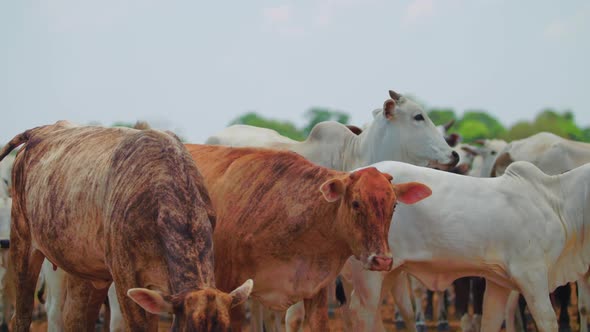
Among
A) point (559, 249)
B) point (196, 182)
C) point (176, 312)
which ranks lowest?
point (559, 249)

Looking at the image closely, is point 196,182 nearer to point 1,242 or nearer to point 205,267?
point 205,267

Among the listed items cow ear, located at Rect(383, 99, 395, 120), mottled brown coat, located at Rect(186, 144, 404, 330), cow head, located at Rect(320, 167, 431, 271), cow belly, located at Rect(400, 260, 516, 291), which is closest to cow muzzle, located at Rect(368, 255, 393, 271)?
cow head, located at Rect(320, 167, 431, 271)

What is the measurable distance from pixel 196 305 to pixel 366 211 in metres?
1.67

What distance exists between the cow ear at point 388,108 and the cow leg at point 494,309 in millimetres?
2335

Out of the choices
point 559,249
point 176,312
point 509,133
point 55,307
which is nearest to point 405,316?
point 559,249

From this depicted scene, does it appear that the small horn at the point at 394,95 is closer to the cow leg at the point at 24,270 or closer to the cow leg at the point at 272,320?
the cow leg at the point at 272,320

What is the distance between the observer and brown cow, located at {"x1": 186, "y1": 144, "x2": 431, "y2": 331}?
21.3 feet

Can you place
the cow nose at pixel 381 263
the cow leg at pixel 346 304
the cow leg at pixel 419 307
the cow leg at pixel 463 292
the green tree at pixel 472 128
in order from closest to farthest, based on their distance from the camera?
1. the cow nose at pixel 381 263
2. the cow leg at pixel 346 304
3. the cow leg at pixel 463 292
4. the cow leg at pixel 419 307
5. the green tree at pixel 472 128

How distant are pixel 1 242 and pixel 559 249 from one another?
568cm

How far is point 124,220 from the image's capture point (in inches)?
231

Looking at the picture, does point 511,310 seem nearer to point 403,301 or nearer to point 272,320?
point 403,301

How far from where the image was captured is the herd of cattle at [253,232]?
5777mm

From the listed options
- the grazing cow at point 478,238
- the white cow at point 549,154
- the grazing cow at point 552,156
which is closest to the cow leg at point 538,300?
the grazing cow at point 478,238

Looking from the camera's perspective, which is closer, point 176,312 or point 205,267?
point 176,312
